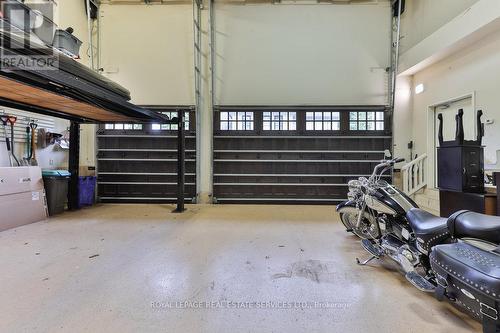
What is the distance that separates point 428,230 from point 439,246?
0.34m

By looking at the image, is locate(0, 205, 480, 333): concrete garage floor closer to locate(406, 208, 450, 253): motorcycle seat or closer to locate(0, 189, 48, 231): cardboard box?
locate(0, 189, 48, 231): cardboard box

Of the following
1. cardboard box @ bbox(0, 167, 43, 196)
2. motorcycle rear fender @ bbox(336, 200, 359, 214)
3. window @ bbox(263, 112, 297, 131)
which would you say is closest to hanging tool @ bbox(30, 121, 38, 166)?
cardboard box @ bbox(0, 167, 43, 196)

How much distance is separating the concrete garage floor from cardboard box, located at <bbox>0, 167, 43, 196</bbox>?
27.5 inches

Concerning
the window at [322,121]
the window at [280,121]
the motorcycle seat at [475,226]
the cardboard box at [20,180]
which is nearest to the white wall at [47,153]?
the cardboard box at [20,180]

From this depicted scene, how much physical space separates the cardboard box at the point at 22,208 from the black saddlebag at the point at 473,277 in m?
5.60

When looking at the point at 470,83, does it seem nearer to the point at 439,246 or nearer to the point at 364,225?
the point at 364,225

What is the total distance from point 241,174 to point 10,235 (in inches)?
168

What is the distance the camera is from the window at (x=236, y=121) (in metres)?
6.48

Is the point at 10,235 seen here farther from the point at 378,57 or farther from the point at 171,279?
the point at 378,57

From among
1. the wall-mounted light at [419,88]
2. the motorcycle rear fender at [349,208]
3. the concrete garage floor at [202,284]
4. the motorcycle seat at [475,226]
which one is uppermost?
the wall-mounted light at [419,88]

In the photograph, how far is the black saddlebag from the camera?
1.33 meters

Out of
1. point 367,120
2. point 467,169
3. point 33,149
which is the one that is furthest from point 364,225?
point 33,149

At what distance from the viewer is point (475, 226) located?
5.36ft

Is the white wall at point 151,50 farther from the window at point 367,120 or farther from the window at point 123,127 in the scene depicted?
→ the window at point 367,120
